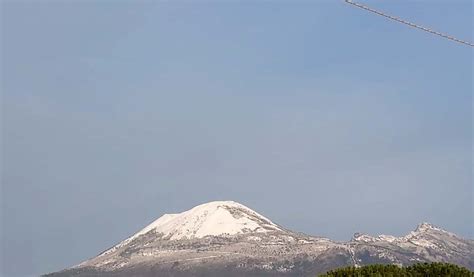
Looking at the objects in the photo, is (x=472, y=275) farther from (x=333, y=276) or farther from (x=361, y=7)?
(x=361, y=7)

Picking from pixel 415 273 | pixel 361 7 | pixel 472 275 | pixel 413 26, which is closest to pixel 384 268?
pixel 415 273

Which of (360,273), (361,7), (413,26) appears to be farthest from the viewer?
(413,26)

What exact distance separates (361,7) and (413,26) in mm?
14554

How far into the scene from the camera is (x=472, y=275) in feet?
175

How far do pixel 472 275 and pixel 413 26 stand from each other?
6593cm

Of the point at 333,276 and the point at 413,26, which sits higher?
the point at 413,26

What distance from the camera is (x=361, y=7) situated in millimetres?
100625

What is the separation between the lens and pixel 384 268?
5416 cm

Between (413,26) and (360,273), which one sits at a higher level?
(413,26)

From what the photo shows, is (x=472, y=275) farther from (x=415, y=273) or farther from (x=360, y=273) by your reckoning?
(x=360, y=273)

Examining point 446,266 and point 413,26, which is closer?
point 446,266

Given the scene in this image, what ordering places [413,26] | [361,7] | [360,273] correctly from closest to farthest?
[360,273] → [361,7] → [413,26]

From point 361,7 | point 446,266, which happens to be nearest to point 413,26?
point 361,7

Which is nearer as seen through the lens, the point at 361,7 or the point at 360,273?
the point at 360,273
